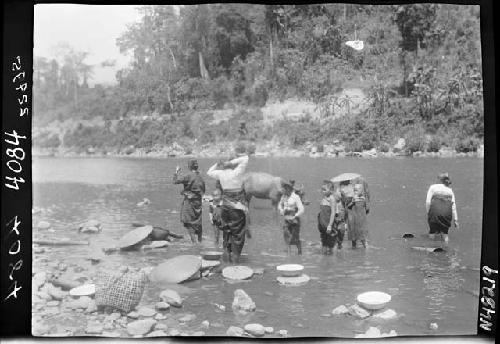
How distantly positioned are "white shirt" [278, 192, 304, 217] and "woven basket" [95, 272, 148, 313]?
0.94 m

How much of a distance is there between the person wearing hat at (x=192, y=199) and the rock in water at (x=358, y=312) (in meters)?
1.01

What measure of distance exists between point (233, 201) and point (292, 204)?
364mm

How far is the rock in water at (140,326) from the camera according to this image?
314 centimetres

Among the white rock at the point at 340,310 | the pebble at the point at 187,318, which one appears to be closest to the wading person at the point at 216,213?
the pebble at the point at 187,318

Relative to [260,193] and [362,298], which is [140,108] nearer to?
[260,193]

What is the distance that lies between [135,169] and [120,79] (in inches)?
22.6

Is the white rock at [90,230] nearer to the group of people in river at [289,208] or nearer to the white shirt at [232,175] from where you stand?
the group of people in river at [289,208]

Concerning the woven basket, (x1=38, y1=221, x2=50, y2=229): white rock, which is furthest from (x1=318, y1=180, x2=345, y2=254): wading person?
(x1=38, y1=221, x2=50, y2=229): white rock

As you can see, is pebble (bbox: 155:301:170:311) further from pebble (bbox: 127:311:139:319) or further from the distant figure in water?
the distant figure in water

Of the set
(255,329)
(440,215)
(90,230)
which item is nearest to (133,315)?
(90,230)

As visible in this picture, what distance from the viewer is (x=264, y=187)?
10.8 feet

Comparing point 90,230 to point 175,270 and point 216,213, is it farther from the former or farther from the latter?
point 216,213

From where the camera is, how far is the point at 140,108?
11.0ft

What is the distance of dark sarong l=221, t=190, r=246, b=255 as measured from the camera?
324cm
